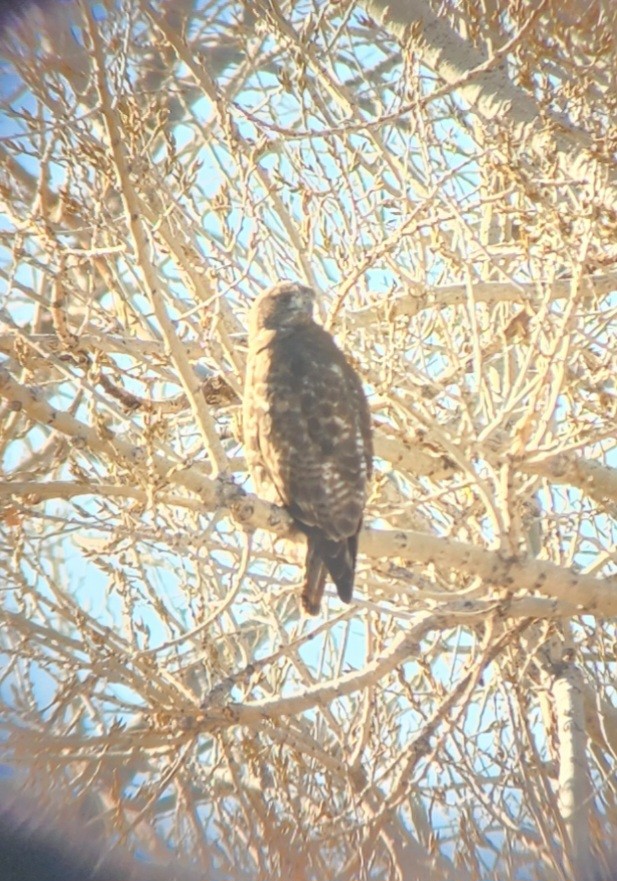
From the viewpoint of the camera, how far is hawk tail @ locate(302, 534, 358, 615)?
3627 millimetres

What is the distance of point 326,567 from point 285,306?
105cm

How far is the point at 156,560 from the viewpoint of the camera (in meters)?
5.69

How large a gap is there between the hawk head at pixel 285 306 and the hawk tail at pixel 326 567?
89 centimetres

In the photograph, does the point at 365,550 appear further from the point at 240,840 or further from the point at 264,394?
the point at 240,840

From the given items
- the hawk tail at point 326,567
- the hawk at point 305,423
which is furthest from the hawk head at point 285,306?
the hawk tail at point 326,567

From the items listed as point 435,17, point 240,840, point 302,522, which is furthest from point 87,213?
point 240,840

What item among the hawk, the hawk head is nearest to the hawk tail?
the hawk

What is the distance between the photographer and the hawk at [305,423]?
3.90m

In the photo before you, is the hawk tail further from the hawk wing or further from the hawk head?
the hawk head

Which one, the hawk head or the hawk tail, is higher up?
the hawk head

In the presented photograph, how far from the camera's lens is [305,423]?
161 inches

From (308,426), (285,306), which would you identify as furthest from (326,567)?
(285,306)

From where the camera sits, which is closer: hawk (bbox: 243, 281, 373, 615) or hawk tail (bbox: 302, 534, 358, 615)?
hawk tail (bbox: 302, 534, 358, 615)

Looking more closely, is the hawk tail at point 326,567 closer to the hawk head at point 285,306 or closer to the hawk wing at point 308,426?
the hawk wing at point 308,426
